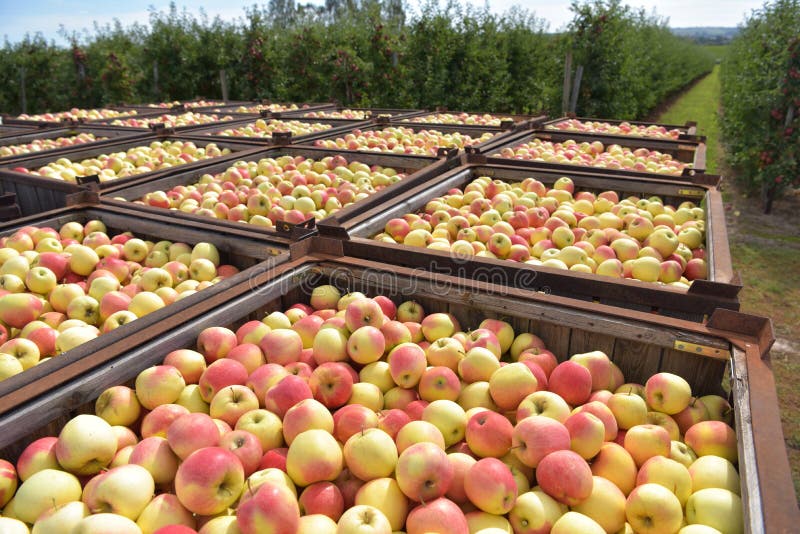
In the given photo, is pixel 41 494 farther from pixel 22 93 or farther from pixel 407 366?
pixel 22 93

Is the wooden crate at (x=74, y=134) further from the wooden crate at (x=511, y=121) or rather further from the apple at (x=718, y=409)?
the apple at (x=718, y=409)

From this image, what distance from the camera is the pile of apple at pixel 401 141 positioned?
6473 millimetres

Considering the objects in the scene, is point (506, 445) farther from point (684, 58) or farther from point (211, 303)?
point (684, 58)

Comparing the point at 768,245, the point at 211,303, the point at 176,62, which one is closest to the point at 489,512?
the point at 211,303

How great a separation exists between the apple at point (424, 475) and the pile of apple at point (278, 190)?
2495 millimetres

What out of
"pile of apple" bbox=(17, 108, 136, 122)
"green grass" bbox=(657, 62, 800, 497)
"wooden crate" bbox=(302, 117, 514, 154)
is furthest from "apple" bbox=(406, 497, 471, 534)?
"pile of apple" bbox=(17, 108, 136, 122)

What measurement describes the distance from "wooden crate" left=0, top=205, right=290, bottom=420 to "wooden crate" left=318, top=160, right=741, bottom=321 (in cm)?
51

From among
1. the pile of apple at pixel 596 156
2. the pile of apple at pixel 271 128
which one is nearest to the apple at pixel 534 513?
the pile of apple at pixel 596 156

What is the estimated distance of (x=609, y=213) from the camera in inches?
151

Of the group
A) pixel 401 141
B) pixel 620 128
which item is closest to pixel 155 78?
pixel 401 141

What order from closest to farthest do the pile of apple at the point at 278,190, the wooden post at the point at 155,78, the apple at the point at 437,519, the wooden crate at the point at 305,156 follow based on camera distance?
the apple at the point at 437,519
the wooden crate at the point at 305,156
the pile of apple at the point at 278,190
the wooden post at the point at 155,78

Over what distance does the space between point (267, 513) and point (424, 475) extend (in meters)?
0.46

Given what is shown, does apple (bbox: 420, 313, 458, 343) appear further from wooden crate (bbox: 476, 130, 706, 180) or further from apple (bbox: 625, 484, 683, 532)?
wooden crate (bbox: 476, 130, 706, 180)

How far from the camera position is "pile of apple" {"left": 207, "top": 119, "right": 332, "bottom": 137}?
25.7ft
